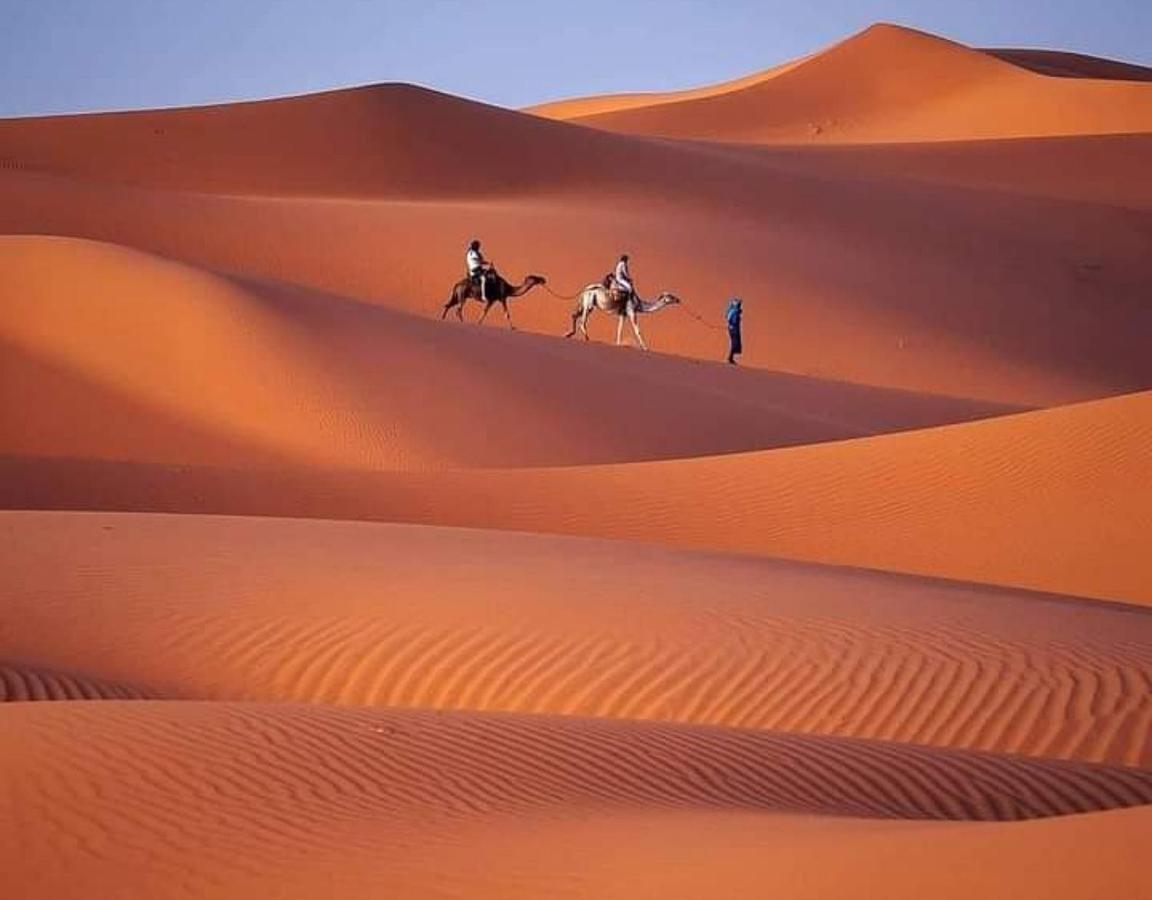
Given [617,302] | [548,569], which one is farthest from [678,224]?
[548,569]

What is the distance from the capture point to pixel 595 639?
1005cm

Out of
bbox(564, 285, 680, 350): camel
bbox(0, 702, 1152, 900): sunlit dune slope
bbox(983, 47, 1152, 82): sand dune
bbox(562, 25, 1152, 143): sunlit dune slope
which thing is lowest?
bbox(0, 702, 1152, 900): sunlit dune slope

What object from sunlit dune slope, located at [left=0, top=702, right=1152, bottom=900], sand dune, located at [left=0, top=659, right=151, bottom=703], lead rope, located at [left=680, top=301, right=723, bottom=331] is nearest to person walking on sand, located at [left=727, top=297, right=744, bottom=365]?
lead rope, located at [left=680, top=301, right=723, bottom=331]

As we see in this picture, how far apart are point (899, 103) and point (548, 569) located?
7992cm

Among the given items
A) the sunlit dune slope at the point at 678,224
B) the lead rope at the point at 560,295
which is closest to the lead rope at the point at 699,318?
the sunlit dune slope at the point at 678,224

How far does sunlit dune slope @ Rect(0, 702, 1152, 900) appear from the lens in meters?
5.47

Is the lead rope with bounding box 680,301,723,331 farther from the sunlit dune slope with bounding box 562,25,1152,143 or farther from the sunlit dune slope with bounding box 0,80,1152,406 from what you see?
the sunlit dune slope with bounding box 562,25,1152,143

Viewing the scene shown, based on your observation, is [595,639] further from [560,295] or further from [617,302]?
[560,295]

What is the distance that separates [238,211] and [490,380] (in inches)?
741

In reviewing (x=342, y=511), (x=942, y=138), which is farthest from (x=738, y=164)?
(x=342, y=511)

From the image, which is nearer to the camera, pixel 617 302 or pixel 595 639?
pixel 595 639

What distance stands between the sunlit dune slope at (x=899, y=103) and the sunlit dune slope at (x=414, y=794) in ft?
231

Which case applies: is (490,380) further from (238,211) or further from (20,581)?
(238,211)

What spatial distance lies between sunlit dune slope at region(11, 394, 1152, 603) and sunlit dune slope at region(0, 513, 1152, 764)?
291 cm
